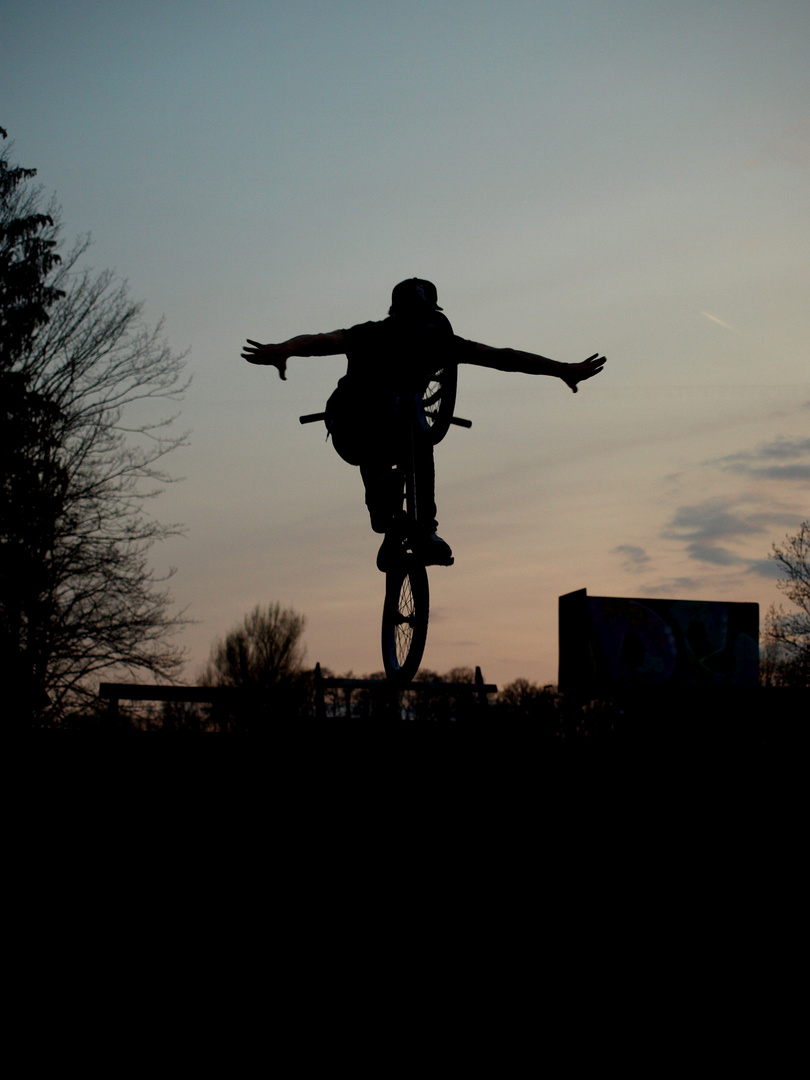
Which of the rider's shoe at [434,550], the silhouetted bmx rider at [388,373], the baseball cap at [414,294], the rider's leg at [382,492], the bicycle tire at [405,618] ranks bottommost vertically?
the bicycle tire at [405,618]

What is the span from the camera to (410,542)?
7012mm

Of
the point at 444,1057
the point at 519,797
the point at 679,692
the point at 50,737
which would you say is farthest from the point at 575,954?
the point at 50,737

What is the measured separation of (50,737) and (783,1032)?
291 inches

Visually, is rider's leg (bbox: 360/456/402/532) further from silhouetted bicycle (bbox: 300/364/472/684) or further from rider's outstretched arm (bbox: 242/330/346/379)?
rider's outstretched arm (bbox: 242/330/346/379)

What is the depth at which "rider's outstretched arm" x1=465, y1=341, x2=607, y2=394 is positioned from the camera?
7.05 m

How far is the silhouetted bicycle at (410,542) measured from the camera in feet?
22.3

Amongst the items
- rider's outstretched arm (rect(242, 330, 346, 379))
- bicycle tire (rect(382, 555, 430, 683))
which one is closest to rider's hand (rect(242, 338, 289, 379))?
rider's outstretched arm (rect(242, 330, 346, 379))

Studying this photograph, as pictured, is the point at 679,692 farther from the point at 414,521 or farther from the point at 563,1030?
the point at 563,1030

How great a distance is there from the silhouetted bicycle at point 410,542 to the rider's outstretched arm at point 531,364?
0.37 metres

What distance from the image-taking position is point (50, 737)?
1006cm

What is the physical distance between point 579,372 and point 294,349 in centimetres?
224

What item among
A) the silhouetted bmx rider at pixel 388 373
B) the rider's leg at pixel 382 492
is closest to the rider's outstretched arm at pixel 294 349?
the silhouetted bmx rider at pixel 388 373

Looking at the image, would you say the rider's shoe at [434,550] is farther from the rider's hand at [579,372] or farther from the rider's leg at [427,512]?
the rider's hand at [579,372]

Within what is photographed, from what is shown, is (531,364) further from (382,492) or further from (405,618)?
(405,618)
